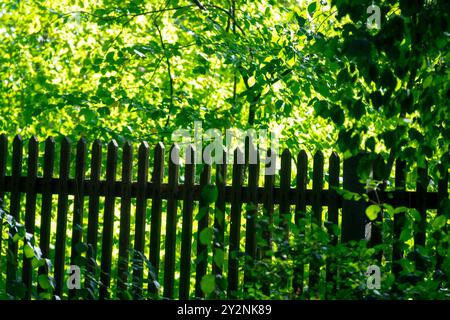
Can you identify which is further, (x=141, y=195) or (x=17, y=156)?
A: (x=17, y=156)

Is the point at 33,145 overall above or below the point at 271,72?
below

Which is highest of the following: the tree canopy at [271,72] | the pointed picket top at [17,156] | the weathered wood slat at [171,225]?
the tree canopy at [271,72]

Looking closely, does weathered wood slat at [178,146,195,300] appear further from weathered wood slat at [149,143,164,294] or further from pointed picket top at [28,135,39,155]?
pointed picket top at [28,135,39,155]

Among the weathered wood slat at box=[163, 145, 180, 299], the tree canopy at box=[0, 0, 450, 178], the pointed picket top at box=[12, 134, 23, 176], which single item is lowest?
the weathered wood slat at box=[163, 145, 180, 299]

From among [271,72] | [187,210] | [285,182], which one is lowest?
[187,210]

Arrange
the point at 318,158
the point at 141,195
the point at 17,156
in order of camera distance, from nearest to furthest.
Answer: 1. the point at 318,158
2. the point at 141,195
3. the point at 17,156

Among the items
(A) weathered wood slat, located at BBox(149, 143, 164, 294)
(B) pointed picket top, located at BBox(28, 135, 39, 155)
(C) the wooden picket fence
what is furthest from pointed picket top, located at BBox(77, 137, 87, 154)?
(A) weathered wood slat, located at BBox(149, 143, 164, 294)

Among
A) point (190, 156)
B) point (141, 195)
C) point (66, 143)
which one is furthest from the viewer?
point (66, 143)

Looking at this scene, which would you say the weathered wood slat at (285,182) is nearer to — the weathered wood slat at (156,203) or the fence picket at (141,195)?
the weathered wood slat at (156,203)

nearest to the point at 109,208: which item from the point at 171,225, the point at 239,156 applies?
the point at 171,225

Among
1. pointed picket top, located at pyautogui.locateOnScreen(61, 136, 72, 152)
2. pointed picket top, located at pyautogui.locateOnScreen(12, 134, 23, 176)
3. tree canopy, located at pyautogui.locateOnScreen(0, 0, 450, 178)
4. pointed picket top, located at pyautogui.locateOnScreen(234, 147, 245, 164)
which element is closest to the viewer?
tree canopy, located at pyautogui.locateOnScreen(0, 0, 450, 178)

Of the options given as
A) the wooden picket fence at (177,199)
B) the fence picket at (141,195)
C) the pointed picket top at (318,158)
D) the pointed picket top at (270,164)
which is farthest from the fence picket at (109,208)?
the pointed picket top at (318,158)

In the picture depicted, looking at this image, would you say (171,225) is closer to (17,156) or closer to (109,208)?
(109,208)
